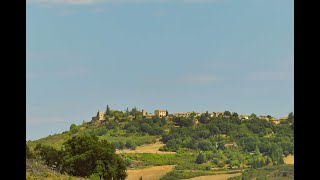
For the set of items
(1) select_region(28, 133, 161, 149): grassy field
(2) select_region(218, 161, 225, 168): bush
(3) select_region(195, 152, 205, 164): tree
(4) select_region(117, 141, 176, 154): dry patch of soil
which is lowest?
(2) select_region(218, 161, 225, 168): bush

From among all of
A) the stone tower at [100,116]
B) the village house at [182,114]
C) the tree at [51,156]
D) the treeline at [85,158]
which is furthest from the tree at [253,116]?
the tree at [51,156]

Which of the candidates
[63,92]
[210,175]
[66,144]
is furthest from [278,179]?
[63,92]

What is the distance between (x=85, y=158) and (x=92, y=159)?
278 mm

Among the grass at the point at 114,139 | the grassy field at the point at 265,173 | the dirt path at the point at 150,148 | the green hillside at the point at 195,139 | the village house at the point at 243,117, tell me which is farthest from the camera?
the village house at the point at 243,117

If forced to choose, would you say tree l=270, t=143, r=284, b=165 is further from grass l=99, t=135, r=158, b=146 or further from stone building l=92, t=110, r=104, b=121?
stone building l=92, t=110, r=104, b=121

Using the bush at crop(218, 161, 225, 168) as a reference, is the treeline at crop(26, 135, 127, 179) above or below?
above

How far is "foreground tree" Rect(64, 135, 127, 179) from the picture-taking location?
49.1 feet

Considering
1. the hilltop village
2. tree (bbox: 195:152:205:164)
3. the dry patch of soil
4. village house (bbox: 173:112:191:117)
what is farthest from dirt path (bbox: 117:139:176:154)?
village house (bbox: 173:112:191:117)

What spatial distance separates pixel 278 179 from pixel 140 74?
30.2 feet

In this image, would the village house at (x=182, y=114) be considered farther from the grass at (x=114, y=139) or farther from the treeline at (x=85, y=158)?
the treeline at (x=85, y=158)

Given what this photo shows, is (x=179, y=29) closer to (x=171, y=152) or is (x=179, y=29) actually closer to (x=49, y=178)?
(x=171, y=152)

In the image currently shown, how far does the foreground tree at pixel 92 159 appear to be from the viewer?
14977mm

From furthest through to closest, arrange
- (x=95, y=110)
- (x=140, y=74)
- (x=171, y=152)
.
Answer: (x=140, y=74)
(x=95, y=110)
(x=171, y=152)

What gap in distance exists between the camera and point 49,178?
11.6 meters
